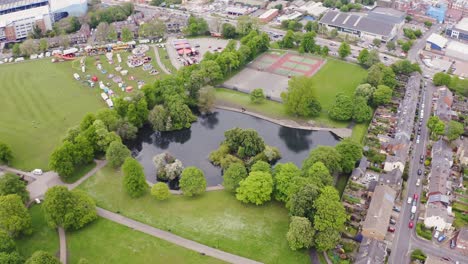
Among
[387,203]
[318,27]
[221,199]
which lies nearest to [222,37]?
[318,27]

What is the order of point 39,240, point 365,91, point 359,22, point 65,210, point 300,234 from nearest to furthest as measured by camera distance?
point 300,234 < point 39,240 < point 65,210 < point 365,91 < point 359,22

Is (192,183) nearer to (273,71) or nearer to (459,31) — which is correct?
(273,71)

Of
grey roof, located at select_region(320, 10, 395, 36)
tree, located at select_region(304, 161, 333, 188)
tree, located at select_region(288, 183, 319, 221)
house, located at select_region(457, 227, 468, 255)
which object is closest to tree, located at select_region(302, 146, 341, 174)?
tree, located at select_region(304, 161, 333, 188)

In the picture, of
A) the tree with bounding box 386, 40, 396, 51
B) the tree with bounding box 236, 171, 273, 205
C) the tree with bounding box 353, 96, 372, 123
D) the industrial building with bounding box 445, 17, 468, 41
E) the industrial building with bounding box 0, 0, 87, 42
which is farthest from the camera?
the industrial building with bounding box 0, 0, 87, 42

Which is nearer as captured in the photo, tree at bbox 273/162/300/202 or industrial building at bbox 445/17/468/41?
tree at bbox 273/162/300/202

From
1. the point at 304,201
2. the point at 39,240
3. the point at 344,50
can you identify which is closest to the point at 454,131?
the point at 304,201

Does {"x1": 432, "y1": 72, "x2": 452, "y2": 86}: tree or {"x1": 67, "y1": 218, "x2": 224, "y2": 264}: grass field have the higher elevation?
{"x1": 432, "y1": 72, "x2": 452, "y2": 86}: tree

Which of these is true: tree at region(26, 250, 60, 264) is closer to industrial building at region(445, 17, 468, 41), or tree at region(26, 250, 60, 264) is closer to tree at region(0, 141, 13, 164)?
tree at region(0, 141, 13, 164)
